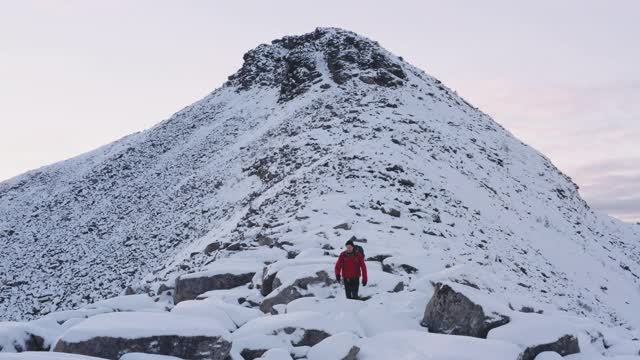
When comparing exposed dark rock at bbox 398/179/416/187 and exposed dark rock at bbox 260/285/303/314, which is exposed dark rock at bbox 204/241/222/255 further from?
exposed dark rock at bbox 398/179/416/187

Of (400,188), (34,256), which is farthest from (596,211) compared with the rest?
(34,256)

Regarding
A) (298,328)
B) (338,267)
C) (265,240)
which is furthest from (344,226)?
(298,328)

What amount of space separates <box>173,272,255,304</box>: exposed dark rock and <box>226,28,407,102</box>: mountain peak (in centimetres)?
3079

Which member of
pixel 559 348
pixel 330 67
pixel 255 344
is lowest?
pixel 559 348

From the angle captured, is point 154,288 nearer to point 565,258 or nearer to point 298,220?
point 298,220

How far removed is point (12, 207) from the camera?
44969mm

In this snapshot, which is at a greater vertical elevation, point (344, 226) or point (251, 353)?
point (344, 226)

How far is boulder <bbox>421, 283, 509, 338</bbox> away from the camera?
10.5 metres

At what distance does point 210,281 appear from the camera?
50.0 ft

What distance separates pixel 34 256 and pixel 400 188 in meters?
23.0

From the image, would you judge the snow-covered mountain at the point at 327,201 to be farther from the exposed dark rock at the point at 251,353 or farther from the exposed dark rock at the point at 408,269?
the exposed dark rock at the point at 251,353

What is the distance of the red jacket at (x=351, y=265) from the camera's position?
13.2 meters

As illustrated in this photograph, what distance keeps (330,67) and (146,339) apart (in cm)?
4195

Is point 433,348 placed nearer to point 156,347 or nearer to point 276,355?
point 276,355
